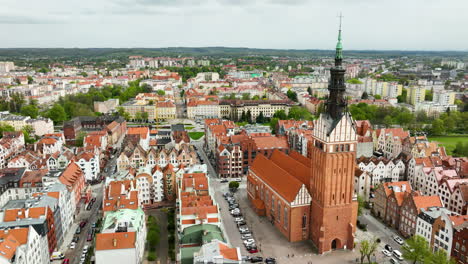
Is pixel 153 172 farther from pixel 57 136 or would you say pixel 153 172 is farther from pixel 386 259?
pixel 57 136

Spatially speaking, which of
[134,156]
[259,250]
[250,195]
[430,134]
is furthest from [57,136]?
[430,134]

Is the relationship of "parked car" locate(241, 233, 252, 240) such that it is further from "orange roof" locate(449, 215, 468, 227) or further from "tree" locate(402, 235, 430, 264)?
"orange roof" locate(449, 215, 468, 227)

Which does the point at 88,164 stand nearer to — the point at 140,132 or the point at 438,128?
the point at 140,132

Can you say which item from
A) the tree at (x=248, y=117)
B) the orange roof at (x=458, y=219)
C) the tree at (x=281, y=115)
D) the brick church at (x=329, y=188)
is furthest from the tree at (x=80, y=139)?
the orange roof at (x=458, y=219)

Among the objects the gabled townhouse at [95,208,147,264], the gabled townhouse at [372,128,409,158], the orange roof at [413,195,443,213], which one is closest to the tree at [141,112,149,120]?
the gabled townhouse at [372,128,409,158]

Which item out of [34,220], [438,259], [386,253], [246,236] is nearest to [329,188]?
[386,253]

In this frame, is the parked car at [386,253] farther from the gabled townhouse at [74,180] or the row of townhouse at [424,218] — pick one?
the gabled townhouse at [74,180]
